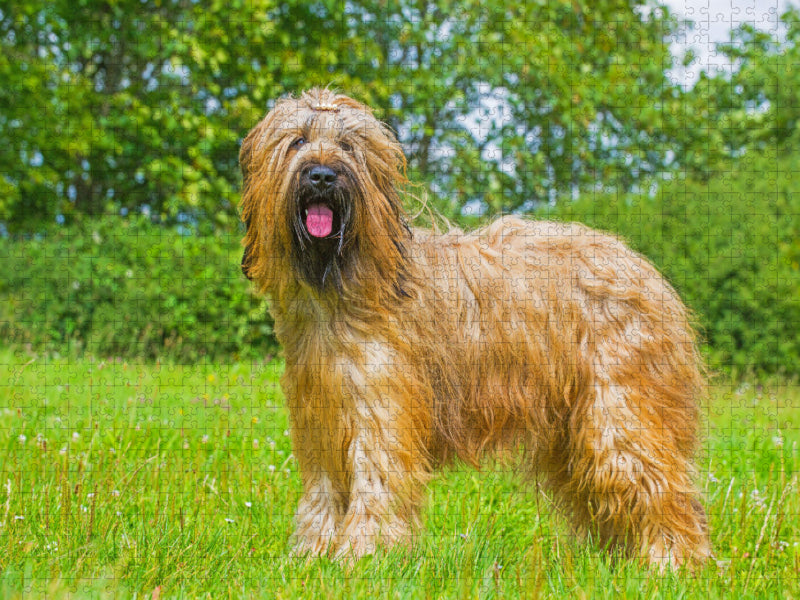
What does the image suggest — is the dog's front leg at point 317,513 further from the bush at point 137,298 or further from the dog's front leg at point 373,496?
the bush at point 137,298

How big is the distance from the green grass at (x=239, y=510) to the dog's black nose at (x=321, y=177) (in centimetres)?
155

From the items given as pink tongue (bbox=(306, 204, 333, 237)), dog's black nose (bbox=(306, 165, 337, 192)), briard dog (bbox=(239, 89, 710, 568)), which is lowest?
briard dog (bbox=(239, 89, 710, 568))

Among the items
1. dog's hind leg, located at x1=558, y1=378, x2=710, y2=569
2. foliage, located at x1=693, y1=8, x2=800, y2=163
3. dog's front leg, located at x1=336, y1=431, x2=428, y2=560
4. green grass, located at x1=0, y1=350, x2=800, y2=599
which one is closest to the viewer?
green grass, located at x1=0, y1=350, x2=800, y2=599

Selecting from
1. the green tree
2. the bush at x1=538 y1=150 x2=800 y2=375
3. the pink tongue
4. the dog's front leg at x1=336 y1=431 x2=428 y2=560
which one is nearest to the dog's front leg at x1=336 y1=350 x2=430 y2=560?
the dog's front leg at x1=336 y1=431 x2=428 y2=560

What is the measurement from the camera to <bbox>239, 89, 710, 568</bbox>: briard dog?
3404 millimetres

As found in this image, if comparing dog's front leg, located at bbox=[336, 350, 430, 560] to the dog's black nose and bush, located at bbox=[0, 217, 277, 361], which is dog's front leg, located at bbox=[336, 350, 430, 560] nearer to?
the dog's black nose

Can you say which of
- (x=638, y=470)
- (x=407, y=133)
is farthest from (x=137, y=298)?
(x=638, y=470)

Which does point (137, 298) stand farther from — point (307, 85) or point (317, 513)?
point (317, 513)

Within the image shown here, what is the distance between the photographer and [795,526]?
409cm

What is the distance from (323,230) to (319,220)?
0.05m

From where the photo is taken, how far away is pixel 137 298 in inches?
329

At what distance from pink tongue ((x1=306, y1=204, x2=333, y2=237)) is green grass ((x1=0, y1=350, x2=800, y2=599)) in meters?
1.36

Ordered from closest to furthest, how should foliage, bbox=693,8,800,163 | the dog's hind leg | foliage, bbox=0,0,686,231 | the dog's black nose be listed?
the dog's black nose → the dog's hind leg → foliage, bbox=693,8,800,163 → foliage, bbox=0,0,686,231

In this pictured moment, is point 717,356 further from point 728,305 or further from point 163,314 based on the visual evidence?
point 163,314
